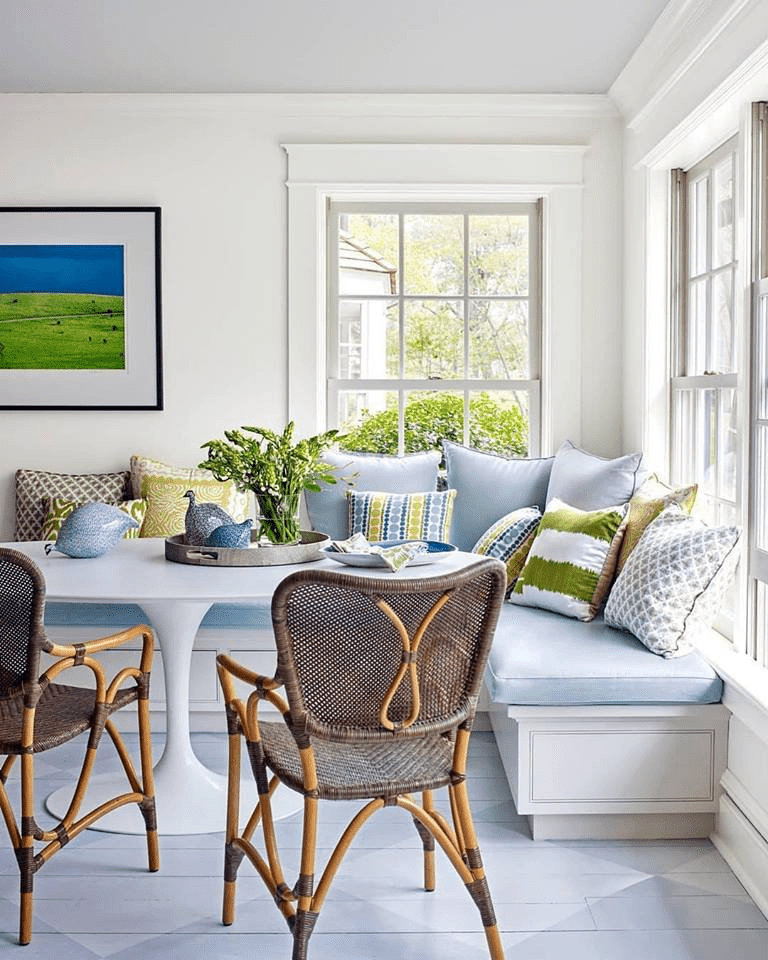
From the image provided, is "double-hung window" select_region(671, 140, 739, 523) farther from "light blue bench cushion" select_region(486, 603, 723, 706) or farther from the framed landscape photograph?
the framed landscape photograph

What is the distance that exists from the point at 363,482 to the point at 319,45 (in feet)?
5.63

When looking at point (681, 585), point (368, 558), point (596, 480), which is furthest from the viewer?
point (596, 480)

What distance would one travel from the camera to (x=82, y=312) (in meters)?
4.53

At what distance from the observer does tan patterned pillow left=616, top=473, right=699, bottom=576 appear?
11.0 feet

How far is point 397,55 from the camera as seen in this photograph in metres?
3.91

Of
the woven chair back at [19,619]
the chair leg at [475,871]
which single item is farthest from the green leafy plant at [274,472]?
the chair leg at [475,871]

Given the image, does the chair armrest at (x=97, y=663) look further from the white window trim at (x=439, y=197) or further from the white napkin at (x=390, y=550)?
the white window trim at (x=439, y=197)

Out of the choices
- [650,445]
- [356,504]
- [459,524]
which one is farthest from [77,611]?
[650,445]

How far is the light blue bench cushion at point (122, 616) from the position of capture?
383 centimetres

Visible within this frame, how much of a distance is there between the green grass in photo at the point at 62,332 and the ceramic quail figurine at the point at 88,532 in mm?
1601

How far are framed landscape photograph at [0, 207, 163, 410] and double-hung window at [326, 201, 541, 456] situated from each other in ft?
2.69

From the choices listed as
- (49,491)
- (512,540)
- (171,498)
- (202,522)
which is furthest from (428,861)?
(49,491)

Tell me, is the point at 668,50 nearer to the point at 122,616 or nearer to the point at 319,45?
the point at 319,45

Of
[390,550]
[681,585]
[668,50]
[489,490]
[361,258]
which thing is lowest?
[681,585]
